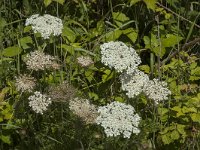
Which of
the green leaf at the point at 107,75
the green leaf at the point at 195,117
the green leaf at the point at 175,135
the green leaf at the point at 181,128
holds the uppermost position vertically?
the green leaf at the point at 107,75

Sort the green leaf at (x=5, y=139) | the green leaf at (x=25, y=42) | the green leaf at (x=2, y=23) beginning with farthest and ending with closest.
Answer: the green leaf at (x=2, y=23), the green leaf at (x=25, y=42), the green leaf at (x=5, y=139)

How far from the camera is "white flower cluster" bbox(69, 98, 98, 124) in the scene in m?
2.85

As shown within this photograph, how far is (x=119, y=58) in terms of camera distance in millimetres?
3002

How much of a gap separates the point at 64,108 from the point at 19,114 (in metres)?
0.36

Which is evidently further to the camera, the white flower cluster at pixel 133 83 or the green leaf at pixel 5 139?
the green leaf at pixel 5 139

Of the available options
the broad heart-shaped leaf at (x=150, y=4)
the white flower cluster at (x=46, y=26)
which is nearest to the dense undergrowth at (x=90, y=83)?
the broad heart-shaped leaf at (x=150, y=4)

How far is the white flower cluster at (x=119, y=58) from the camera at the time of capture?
2.98m

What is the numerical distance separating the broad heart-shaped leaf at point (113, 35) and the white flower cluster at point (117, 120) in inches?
42.2

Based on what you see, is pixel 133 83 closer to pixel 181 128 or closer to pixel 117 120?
pixel 117 120

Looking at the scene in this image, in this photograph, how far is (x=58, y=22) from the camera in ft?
11.0

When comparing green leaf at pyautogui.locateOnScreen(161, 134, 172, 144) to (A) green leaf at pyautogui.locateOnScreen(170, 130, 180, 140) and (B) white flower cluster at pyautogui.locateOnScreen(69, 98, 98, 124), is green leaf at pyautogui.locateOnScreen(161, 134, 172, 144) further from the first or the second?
(B) white flower cluster at pyautogui.locateOnScreen(69, 98, 98, 124)

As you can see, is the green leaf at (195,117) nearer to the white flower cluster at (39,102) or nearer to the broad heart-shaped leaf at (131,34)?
the broad heart-shaped leaf at (131,34)

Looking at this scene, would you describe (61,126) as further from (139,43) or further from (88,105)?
(139,43)

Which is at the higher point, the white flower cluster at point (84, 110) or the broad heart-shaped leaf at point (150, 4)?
the broad heart-shaped leaf at point (150, 4)
